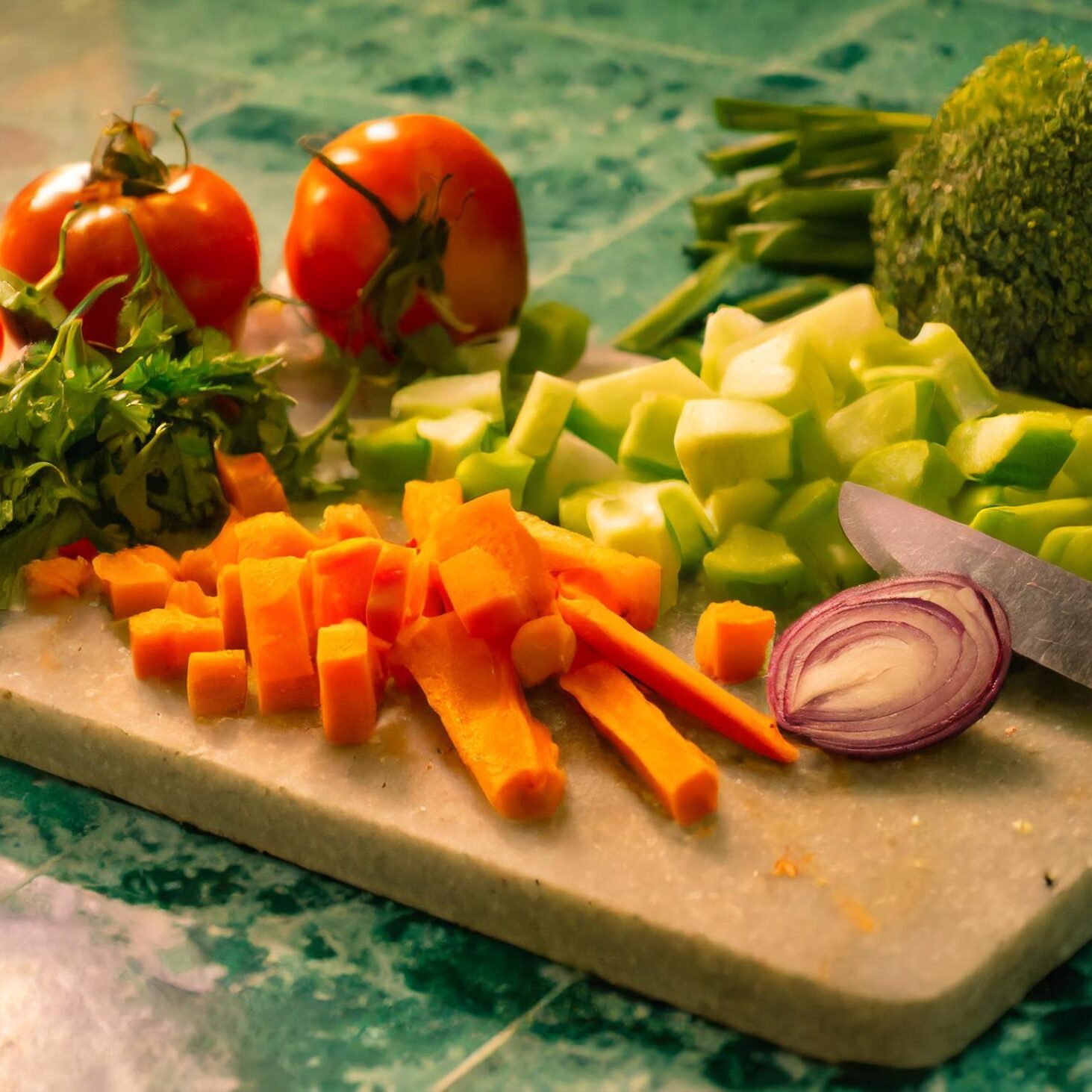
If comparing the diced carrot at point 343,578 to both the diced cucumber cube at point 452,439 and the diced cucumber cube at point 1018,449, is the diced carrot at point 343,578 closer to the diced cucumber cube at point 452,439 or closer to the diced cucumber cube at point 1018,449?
the diced cucumber cube at point 452,439

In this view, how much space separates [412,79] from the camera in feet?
11.3

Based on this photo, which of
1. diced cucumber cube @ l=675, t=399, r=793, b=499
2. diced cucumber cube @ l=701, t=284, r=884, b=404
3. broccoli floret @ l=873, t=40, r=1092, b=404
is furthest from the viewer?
broccoli floret @ l=873, t=40, r=1092, b=404

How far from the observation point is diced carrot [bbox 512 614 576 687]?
154 cm

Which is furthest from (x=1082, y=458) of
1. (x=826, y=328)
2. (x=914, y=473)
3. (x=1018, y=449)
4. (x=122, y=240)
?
(x=122, y=240)

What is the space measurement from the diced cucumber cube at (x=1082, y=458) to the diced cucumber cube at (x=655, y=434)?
1.36 feet

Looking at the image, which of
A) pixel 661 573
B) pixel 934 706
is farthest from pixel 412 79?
pixel 934 706

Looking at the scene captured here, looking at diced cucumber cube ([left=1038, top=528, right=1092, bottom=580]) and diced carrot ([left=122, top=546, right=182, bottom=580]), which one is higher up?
diced cucumber cube ([left=1038, top=528, right=1092, bottom=580])

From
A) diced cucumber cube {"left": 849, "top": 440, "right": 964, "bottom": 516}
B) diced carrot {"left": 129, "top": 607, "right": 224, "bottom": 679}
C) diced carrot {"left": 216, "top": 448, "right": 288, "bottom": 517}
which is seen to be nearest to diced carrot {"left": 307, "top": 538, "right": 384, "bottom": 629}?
diced carrot {"left": 129, "top": 607, "right": 224, "bottom": 679}

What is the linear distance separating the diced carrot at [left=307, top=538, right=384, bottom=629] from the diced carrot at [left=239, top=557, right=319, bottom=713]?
2 cm

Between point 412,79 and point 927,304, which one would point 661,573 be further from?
point 412,79

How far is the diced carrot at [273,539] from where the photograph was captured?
1709 mm

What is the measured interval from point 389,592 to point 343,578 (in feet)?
0.17

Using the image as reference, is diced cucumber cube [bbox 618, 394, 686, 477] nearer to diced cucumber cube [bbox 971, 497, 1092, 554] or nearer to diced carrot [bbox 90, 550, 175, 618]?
diced cucumber cube [bbox 971, 497, 1092, 554]

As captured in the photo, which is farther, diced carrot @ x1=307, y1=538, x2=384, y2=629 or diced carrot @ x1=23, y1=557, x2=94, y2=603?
diced carrot @ x1=23, y1=557, x2=94, y2=603
